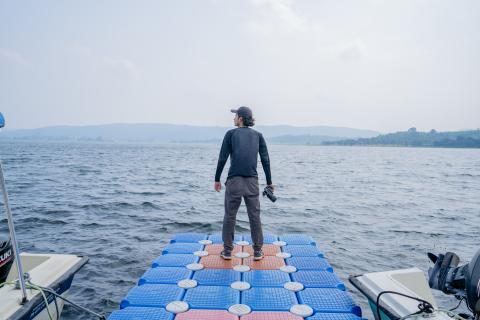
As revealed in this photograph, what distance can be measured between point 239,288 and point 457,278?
8.97 ft

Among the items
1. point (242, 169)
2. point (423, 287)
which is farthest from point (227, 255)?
point (423, 287)

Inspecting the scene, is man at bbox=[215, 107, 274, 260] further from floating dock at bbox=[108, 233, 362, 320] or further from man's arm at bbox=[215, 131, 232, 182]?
floating dock at bbox=[108, 233, 362, 320]

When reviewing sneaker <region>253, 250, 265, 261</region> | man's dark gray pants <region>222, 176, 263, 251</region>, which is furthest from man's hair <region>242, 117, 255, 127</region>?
sneaker <region>253, 250, 265, 261</region>

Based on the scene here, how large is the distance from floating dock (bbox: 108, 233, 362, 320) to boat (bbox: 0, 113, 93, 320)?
0.87m

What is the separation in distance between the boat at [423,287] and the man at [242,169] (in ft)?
6.56

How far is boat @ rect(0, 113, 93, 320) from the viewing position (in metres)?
3.80

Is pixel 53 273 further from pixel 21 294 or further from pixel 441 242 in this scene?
pixel 441 242

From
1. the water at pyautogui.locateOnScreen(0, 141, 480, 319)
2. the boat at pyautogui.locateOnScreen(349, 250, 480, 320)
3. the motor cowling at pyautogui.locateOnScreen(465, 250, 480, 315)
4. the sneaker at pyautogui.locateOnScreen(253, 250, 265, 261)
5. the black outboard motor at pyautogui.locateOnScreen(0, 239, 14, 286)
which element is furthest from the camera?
the water at pyautogui.locateOnScreen(0, 141, 480, 319)

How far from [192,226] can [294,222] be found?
14.0 feet

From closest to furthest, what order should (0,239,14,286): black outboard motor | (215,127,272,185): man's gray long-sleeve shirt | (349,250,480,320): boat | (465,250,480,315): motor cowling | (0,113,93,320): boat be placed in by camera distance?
1. (465,250,480,315): motor cowling
2. (349,250,480,320): boat
3. (0,113,93,320): boat
4. (0,239,14,286): black outboard motor
5. (215,127,272,185): man's gray long-sleeve shirt

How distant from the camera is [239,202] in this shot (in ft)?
20.5

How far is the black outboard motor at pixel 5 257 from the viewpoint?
438 centimetres

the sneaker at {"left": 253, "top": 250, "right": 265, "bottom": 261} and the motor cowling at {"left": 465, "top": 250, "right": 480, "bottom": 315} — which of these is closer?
the motor cowling at {"left": 465, "top": 250, "right": 480, "bottom": 315}

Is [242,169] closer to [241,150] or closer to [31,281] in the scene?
[241,150]
